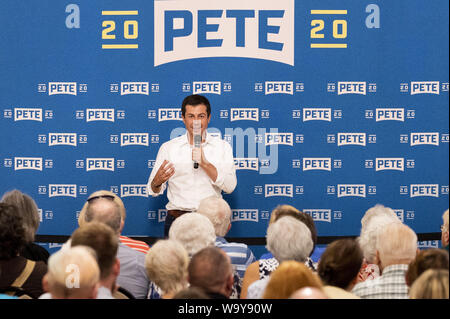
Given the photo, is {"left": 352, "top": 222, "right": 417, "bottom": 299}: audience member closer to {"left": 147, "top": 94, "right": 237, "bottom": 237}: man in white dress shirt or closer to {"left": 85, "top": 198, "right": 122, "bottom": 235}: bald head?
{"left": 85, "top": 198, "right": 122, "bottom": 235}: bald head

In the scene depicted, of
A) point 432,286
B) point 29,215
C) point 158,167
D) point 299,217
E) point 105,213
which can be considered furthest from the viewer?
point 158,167

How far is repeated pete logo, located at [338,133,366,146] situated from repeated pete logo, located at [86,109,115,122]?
7.42ft

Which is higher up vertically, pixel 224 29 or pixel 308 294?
pixel 224 29

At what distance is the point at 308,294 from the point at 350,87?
3.82m

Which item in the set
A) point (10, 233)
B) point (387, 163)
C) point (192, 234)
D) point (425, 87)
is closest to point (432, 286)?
point (192, 234)

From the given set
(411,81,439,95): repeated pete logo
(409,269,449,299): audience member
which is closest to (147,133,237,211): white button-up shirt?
(411,81,439,95): repeated pete logo

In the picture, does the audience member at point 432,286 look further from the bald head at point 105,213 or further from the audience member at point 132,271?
the bald head at point 105,213

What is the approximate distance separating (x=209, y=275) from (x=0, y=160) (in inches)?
154

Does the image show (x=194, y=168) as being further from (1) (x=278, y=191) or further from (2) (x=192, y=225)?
(2) (x=192, y=225)

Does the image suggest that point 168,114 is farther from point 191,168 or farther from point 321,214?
point 321,214

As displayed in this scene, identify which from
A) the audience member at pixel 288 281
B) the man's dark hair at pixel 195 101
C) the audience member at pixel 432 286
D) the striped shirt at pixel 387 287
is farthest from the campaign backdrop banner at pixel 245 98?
the audience member at pixel 432 286

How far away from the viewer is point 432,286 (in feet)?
7.76

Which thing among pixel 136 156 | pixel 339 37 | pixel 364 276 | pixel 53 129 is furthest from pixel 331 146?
pixel 53 129

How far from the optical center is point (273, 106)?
5.89 meters
